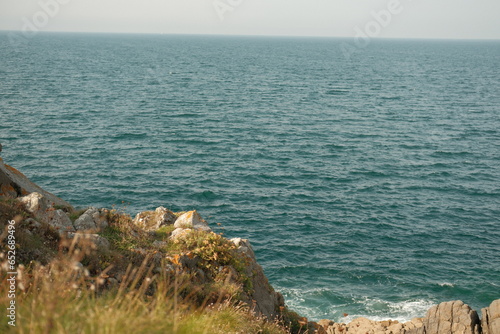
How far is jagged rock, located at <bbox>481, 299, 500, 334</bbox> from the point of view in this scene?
2177 cm

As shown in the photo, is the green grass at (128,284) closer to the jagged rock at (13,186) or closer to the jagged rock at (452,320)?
the jagged rock at (13,186)

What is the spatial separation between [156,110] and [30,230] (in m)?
68.2

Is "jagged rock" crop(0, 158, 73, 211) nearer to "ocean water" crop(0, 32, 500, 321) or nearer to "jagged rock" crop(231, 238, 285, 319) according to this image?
"jagged rock" crop(231, 238, 285, 319)

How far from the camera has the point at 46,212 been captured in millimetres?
15484

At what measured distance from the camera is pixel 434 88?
114312mm

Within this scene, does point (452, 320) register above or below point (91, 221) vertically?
below

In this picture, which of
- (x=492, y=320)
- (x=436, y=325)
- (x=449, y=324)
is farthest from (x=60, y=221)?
(x=492, y=320)

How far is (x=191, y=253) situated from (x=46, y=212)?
521cm

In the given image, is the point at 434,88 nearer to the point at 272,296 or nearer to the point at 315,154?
the point at 315,154

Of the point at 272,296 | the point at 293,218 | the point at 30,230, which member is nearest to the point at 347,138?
the point at 293,218

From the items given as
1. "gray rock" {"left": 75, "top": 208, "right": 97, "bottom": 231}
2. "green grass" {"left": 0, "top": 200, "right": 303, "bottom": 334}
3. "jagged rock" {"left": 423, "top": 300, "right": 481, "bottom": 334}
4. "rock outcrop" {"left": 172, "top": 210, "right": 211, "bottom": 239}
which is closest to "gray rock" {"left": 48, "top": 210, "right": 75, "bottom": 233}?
"gray rock" {"left": 75, "top": 208, "right": 97, "bottom": 231}

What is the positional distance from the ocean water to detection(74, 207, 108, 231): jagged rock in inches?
717

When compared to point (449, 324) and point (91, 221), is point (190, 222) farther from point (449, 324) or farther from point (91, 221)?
point (449, 324)

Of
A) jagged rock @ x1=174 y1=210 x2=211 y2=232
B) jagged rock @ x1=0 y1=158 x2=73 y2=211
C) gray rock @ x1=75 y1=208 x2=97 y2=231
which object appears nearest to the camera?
gray rock @ x1=75 y1=208 x2=97 y2=231
